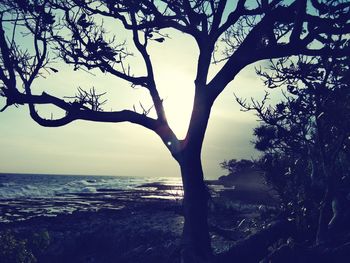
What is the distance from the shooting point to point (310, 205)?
39.2 feet

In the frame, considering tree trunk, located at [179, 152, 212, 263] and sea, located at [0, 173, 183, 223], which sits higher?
tree trunk, located at [179, 152, 212, 263]

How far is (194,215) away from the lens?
796cm

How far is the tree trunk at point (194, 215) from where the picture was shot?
7.90 metres

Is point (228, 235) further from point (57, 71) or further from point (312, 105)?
point (57, 71)

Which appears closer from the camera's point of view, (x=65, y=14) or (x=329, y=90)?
(x=65, y=14)

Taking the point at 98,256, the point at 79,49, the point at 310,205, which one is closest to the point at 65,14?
the point at 79,49

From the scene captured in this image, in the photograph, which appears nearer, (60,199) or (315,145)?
(315,145)

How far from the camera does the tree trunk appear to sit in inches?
311

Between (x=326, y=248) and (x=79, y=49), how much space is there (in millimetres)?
7812

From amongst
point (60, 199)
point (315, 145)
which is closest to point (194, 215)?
point (315, 145)

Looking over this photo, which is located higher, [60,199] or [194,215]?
[194,215]

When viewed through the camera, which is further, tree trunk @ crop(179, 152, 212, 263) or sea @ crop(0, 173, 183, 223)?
sea @ crop(0, 173, 183, 223)

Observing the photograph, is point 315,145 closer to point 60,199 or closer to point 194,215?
point 194,215

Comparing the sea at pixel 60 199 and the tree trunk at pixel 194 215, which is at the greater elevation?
the tree trunk at pixel 194 215
